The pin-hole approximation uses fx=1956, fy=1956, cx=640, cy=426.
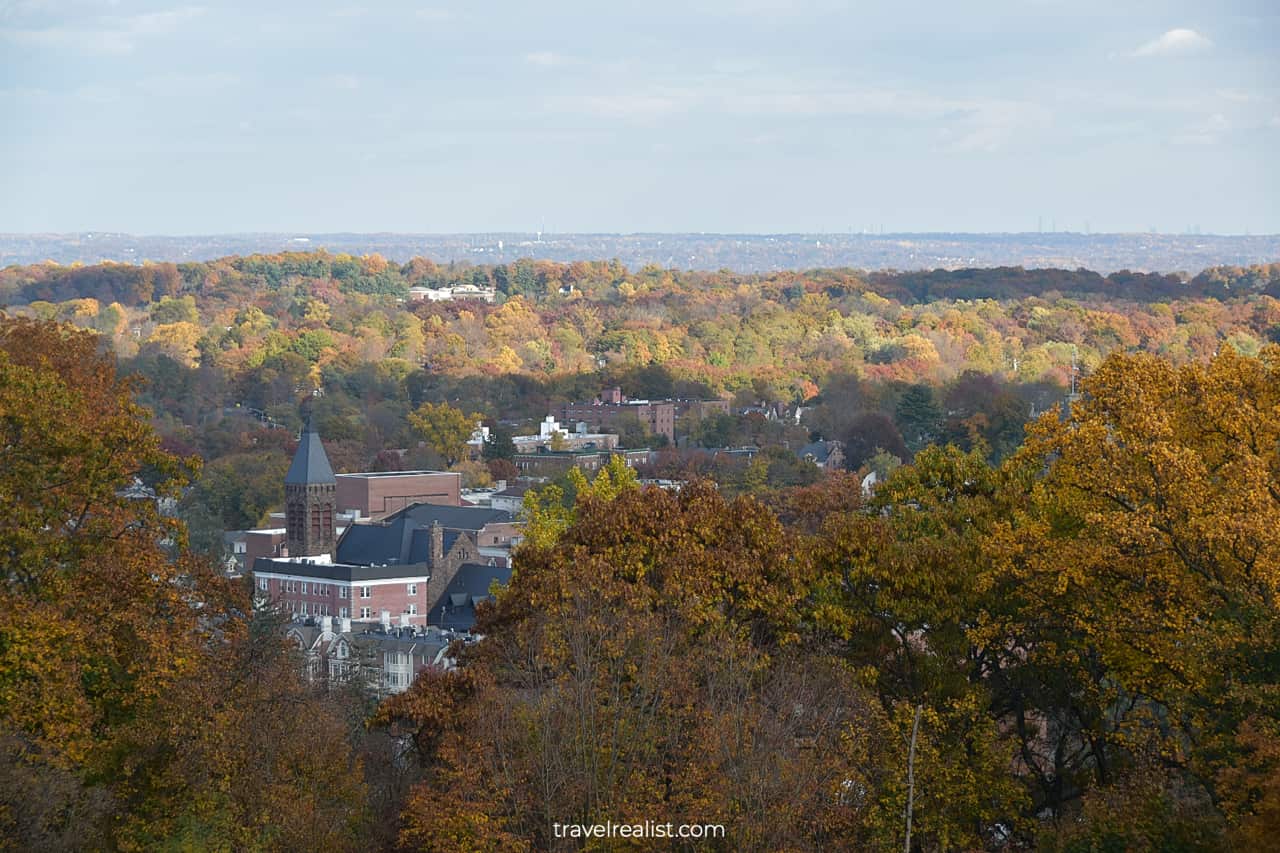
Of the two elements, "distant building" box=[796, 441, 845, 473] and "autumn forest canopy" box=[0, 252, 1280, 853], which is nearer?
"autumn forest canopy" box=[0, 252, 1280, 853]

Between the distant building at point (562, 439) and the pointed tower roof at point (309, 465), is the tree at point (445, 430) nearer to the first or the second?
the distant building at point (562, 439)

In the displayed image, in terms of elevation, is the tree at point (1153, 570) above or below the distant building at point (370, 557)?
above

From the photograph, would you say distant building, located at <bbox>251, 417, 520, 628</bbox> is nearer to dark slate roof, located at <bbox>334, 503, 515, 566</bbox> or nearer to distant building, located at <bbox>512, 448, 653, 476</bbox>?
dark slate roof, located at <bbox>334, 503, 515, 566</bbox>

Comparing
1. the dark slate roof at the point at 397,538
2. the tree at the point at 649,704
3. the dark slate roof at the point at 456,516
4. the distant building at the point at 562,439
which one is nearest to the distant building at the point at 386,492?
the dark slate roof at the point at 456,516

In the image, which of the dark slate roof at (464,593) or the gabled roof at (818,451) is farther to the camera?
the gabled roof at (818,451)

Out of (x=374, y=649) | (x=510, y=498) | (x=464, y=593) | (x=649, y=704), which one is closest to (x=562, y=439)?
(x=510, y=498)

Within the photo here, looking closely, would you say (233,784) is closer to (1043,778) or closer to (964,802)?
(964,802)

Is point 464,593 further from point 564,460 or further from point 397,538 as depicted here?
point 564,460

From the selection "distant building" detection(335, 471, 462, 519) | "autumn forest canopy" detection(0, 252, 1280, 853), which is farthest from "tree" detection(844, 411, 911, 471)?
"autumn forest canopy" detection(0, 252, 1280, 853)
